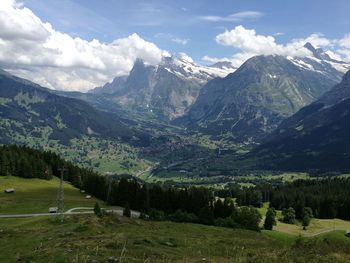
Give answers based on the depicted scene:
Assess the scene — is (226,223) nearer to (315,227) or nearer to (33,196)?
(315,227)

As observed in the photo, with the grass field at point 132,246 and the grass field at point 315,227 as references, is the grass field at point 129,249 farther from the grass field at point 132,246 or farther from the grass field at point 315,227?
the grass field at point 315,227

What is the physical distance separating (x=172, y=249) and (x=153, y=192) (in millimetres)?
95519

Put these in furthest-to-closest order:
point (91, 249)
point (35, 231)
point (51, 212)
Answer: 1. point (51, 212)
2. point (35, 231)
3. point (91, 249)

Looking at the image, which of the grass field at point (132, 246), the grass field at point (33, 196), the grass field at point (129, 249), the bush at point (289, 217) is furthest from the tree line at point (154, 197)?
the grass field at point (129, 249)

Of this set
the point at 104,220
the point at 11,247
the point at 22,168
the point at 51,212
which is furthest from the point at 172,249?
the point at 22,168

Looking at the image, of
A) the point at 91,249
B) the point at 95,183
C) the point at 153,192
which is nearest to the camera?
the point at 91,249

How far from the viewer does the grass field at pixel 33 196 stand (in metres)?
120

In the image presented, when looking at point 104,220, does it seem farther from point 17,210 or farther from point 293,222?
point 293,222

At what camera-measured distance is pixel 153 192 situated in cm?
14712

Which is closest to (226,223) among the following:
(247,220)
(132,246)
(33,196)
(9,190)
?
(247,220)

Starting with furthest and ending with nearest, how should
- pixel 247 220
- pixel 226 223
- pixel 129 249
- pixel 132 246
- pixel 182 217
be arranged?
pixel 247 220
pixel 182 217
pixel 226 223
pixel 132 246
pixel 129 249

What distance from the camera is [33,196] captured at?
474 feet

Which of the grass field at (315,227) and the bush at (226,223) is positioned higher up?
the bush at (226,223)

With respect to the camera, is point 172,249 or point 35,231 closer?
point 172,249
